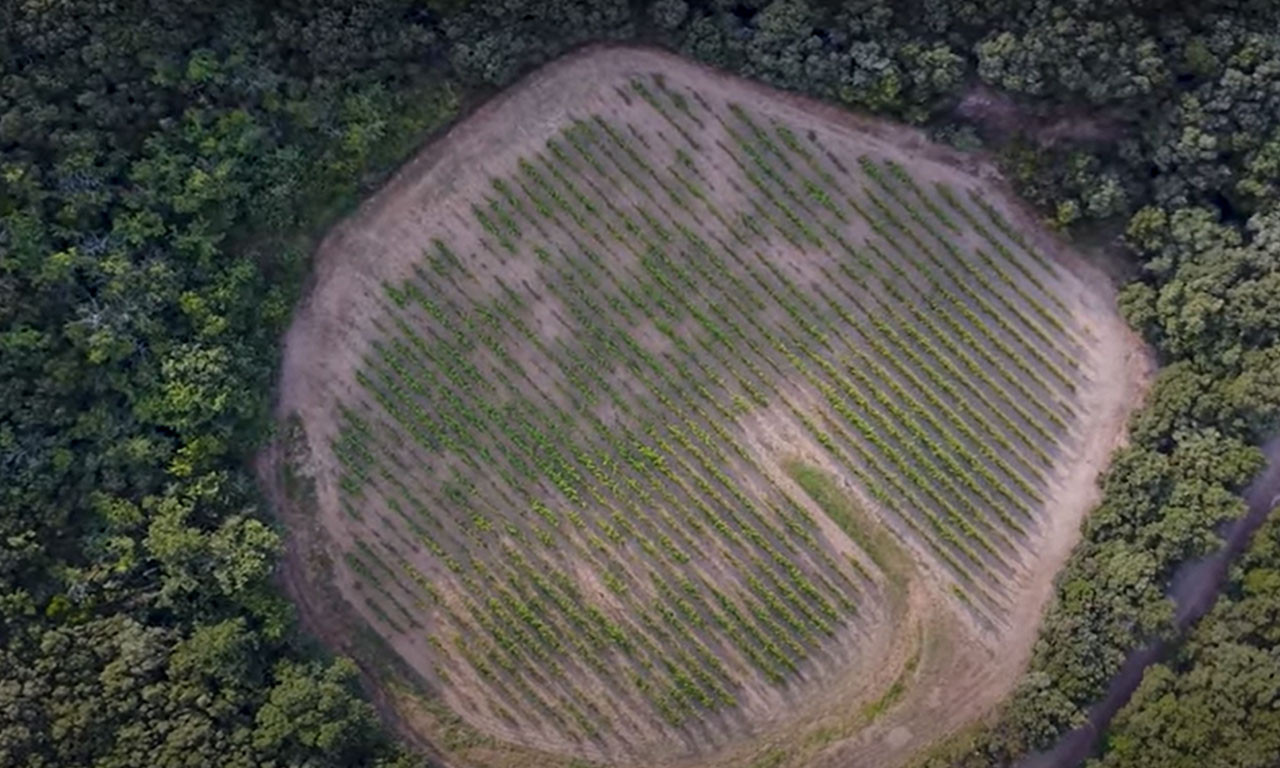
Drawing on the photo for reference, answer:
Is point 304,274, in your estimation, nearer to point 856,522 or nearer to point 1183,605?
point 856,522

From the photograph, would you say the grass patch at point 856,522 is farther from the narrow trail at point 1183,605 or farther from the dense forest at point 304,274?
the narrow trail at point 1183,605

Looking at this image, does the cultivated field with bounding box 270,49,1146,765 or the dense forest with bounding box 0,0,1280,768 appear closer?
the dense forest with bounding box 0,0,1280,768

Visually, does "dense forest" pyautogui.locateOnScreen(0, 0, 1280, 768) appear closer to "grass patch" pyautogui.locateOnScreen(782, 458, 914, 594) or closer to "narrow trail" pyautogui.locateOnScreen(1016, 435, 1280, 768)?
"narrow trail" pyautogui.locateOnScreen(1016, 435, 1280, 768)

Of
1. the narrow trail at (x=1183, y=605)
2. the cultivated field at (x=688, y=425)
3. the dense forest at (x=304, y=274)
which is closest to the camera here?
the dense forest at (x=304, y=274)

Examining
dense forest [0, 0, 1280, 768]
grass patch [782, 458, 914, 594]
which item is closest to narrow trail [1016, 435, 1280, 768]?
dense forest [0, 0, 1280, 768]

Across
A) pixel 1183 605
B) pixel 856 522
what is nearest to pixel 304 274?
pixel 856 522

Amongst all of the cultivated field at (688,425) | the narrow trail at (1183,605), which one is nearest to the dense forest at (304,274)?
the narrow trail at (1183,605)

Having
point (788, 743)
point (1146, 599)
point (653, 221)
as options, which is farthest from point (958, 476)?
point (653, 221)
